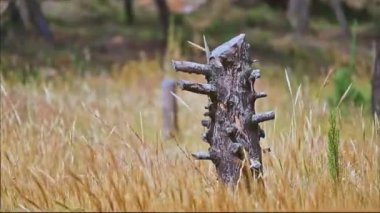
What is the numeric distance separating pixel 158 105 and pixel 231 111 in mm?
6510

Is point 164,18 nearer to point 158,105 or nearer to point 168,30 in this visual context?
point 168,30

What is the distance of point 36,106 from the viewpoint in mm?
7406

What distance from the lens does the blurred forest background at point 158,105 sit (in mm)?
2820

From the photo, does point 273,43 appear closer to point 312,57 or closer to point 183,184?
point 312,57

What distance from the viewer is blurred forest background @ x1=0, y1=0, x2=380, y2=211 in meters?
2.82

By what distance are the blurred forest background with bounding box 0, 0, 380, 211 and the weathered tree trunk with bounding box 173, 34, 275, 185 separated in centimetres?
9

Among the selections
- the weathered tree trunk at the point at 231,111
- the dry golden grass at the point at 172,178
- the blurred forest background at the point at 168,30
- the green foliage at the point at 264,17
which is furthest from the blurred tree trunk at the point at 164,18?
the weathered tree trunk at the point at 231,111

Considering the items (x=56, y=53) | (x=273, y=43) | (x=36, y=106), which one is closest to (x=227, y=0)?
(x=273, y=43)

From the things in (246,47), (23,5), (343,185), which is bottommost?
(343,185)

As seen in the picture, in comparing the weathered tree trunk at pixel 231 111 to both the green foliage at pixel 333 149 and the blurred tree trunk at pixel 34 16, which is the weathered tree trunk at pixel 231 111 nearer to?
the green foliage at pixel 333 149

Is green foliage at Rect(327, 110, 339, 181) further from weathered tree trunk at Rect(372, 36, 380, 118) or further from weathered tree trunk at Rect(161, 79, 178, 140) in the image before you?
weathered tree trunk at Rect(161, 79, 178, 140)

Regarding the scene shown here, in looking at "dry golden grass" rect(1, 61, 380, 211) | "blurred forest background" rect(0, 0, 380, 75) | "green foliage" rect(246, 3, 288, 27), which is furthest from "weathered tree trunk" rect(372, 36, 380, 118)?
"green foliage" rect(246, 3, 288, 27)

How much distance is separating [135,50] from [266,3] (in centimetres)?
735

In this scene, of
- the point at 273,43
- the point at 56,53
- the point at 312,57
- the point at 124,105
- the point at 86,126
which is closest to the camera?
the point at 86,126
